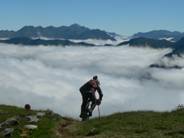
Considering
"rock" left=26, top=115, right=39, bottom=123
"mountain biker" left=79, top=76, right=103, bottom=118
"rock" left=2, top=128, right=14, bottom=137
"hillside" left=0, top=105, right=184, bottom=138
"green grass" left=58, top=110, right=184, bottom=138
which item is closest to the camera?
"green grass" left=58, top=110, right=184, bottom=138

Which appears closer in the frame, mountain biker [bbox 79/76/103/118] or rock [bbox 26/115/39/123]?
rock [bbox 26/115/39/123]

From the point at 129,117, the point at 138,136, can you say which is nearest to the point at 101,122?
the point at 129,117

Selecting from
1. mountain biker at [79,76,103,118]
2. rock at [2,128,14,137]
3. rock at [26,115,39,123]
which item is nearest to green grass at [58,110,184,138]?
rock at [26,115,39,123]

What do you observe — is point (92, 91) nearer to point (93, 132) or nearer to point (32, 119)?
point (32, 119)

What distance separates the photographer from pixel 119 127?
3791 cm

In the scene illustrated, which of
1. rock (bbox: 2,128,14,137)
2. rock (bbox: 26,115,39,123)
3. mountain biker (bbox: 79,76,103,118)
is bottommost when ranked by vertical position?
rock (bbox: 2,128,14,137)

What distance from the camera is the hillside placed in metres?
34.9

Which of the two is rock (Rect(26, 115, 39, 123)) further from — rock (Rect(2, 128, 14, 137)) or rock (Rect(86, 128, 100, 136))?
rock (Rect(86, 128, 100, 136))

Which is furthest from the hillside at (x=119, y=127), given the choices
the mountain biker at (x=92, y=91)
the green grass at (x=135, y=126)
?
the mountain biker at (x=92, y=91)

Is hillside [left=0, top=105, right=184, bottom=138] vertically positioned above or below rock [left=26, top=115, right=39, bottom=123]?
below

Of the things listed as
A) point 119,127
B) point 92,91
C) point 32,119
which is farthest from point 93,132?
point 92,91

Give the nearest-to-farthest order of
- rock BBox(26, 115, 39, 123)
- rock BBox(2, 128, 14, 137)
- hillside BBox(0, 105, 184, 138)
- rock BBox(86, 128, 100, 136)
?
hillside BBox(0, 105, 184, 138) < rock BBox(86, 128, 100, 136) < rock BBox(2, 128, 14, 137) < rock BBox(26, 115, 39, 123)

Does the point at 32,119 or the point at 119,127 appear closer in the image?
the point at 119,127

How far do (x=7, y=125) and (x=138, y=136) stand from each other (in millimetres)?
13664
